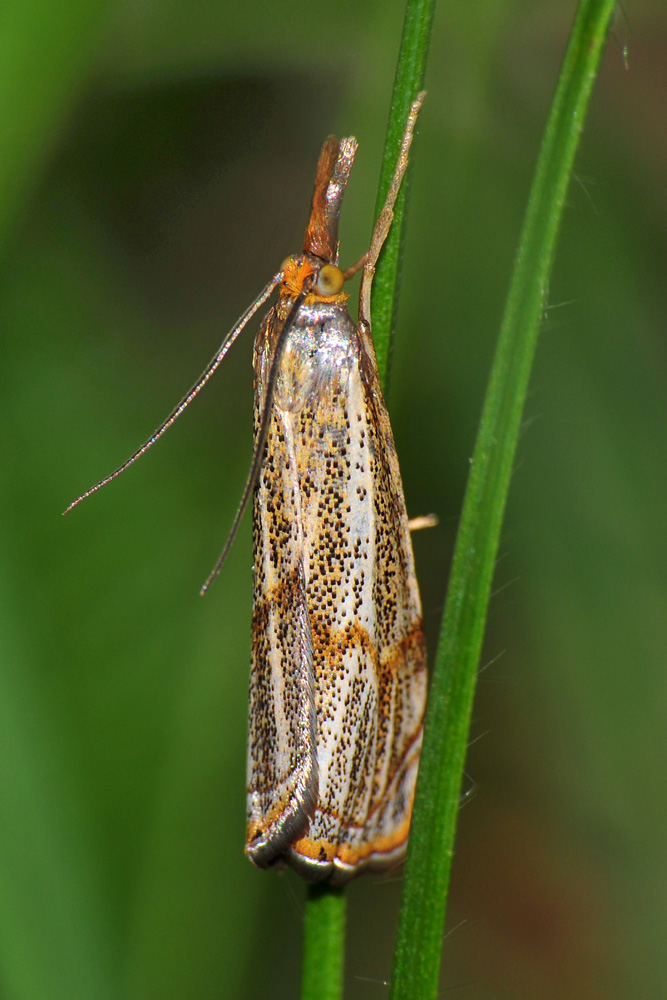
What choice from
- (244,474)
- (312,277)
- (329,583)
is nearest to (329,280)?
(312,277)

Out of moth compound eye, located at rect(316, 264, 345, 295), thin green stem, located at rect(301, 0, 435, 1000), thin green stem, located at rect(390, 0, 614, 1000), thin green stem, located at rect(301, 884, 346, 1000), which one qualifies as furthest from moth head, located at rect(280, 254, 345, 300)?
thin green stem, located at rect(301, 884, 346, 1000)

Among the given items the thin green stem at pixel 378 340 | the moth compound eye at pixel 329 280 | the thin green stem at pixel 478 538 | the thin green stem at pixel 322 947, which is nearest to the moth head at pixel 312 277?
the moth compound eye at pixel 329 280

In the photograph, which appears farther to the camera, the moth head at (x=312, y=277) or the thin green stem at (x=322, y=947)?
the moth head at (x=312, y=277)

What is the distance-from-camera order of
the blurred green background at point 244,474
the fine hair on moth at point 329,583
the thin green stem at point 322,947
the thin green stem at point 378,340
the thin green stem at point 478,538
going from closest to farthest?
the thin green stem at point 478,538 → the thin green stem at point 378,340 → the thin green stem at point 322,947 → the fine hair on moth at point 329,583 → the blurred green background at point 244,474

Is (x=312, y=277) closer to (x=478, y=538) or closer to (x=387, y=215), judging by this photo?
Result: (x=387, y=215)

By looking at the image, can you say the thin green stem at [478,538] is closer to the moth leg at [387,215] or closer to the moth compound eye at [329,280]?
the moth leg at [387,215]

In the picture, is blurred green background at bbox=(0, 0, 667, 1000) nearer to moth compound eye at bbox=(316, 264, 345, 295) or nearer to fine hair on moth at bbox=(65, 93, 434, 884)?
fine hair on moth at bbox=(65, 93, 434, 884)

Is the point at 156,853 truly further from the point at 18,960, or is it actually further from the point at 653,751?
the point at 653,751
